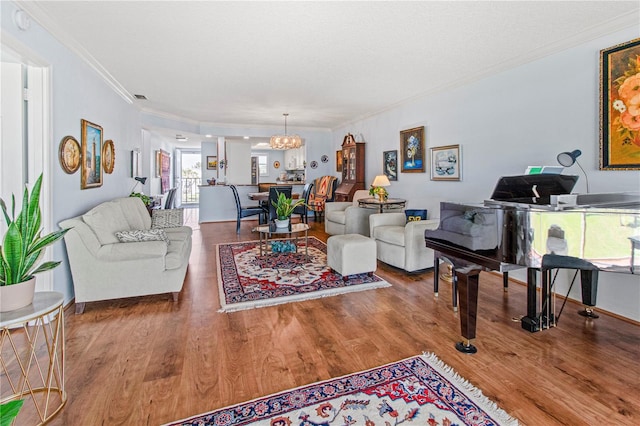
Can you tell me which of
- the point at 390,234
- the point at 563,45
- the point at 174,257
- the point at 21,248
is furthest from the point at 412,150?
the point at 21,248

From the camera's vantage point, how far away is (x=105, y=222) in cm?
318

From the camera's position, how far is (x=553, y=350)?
2.30m

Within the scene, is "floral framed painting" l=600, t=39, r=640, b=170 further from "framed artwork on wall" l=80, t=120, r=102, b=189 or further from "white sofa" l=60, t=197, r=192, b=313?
"framed artwork on wall" l=80, t=120, r=102, b=189

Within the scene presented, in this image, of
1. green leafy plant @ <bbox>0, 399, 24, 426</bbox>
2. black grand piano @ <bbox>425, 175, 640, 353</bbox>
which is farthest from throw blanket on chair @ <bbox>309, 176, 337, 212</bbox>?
green leafy plant @ <bbox>0, 399, 24, 426</bbox>

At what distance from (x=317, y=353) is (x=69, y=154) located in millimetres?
3112

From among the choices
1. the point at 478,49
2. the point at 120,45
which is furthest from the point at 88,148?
the point at 478,49

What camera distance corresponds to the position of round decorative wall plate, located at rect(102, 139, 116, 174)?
4277mm

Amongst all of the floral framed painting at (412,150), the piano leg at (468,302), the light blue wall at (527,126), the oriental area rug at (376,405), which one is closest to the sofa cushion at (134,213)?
the oriental area rug at (376,405)

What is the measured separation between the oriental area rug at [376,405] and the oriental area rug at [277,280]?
1.38m

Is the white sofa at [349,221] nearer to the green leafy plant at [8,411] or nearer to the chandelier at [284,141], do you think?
the chandelier at [284,141]

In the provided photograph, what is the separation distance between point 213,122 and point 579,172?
7.37 meters

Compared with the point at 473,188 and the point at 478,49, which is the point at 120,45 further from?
the point at 473,188

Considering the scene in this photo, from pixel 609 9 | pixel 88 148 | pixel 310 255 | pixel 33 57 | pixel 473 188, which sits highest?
pixel 609 9

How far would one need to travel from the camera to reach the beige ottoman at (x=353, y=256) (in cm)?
369
